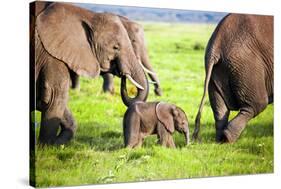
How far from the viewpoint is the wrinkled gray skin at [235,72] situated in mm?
7262

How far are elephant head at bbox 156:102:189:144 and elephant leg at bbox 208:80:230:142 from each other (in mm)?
387

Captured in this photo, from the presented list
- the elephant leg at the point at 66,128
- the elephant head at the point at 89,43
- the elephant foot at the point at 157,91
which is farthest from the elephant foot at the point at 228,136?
the elephant leg at the point at 66,128

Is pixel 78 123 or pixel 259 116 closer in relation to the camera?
pixel 78 123

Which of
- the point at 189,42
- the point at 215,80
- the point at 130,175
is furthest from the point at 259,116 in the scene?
the point at 130,175

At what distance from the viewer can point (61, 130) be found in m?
6.48

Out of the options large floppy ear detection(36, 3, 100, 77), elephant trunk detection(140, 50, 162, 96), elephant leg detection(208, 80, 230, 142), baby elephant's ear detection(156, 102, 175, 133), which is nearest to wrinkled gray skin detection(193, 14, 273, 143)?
elephant leg detection(208, 80, 230, 142)

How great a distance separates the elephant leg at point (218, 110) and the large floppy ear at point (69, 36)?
1.23 meters

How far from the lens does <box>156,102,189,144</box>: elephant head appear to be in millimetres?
6836

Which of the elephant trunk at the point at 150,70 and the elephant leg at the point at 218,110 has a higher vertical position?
the elephant trunk at the point at 150,70

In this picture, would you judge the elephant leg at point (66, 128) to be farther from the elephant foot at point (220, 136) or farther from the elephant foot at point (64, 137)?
the elephant foot at point (220, 136)

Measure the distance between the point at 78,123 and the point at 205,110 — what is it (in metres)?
1.32

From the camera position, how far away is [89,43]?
665 cm

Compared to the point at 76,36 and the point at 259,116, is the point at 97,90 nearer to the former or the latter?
the point at 76,36

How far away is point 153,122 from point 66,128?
80cm
